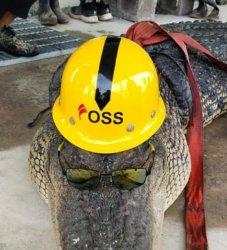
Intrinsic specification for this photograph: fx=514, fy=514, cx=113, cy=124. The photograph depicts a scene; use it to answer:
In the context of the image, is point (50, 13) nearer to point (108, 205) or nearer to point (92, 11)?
point (92, 11)

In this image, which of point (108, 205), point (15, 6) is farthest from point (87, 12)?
point (108, 205)

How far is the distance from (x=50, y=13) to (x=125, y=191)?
13.3 feet

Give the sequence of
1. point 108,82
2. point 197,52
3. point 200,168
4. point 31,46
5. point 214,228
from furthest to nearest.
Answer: point 31,46 → point 197,52 → point 200,168 → point 214,228 → point 108,82

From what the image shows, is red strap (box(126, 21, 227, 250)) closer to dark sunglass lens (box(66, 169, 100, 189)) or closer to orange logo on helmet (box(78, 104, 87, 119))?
dark sunglass lens (box(66, 169, 100, 189))

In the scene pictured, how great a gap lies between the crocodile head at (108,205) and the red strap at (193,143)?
34 cm

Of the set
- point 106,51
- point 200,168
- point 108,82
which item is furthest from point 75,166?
point 200,168

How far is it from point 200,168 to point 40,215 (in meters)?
0.98

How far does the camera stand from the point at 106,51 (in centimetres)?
243

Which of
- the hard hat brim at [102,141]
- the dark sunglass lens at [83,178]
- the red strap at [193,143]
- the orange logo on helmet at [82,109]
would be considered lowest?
the red strap at [193,143]

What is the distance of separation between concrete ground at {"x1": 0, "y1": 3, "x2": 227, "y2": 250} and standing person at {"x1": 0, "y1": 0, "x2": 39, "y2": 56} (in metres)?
0.18

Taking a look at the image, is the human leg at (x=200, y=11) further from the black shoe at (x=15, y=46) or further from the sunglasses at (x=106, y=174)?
the sunglasses at (x=106, y=174)

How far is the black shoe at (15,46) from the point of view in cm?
483

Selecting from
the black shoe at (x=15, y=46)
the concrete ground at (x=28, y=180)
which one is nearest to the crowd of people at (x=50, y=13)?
the black shoe at (x=15, y=46)

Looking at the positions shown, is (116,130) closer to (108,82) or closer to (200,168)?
(108,82)
